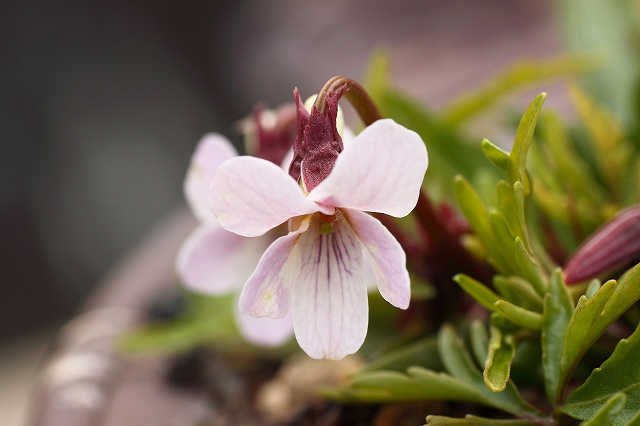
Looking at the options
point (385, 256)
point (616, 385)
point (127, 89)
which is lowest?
point (616, 385)

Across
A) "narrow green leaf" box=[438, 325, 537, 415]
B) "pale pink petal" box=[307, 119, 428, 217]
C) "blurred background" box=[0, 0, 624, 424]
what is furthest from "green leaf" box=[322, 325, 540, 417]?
"blurred background" box=[0, 0, 624, 424]

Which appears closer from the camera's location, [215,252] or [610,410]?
[610,410]

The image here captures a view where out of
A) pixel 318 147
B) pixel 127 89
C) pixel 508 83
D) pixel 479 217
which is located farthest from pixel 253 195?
pixel 127 89

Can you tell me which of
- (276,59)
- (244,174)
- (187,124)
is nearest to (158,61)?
(187,124)

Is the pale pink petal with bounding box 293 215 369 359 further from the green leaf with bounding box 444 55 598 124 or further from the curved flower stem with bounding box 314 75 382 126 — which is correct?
the green leaf with bounding box 444 55 598 124

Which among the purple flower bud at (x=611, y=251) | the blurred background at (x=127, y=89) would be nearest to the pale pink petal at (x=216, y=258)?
the purple flower bud at (x=611, y=251)

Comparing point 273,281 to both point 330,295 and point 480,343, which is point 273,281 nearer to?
point 330,295

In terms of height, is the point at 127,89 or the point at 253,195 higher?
the point at 127,89

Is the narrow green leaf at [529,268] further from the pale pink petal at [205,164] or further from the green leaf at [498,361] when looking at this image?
the pale pink petal at [205,164]
